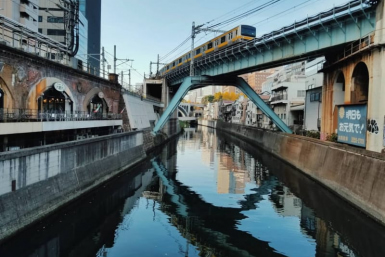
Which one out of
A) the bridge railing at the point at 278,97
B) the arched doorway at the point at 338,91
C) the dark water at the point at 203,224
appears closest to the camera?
the dark water at the point at 203,224

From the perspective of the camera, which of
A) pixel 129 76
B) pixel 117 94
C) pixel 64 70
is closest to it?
pixel 64 70

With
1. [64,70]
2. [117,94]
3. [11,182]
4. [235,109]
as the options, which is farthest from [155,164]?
[235,109]

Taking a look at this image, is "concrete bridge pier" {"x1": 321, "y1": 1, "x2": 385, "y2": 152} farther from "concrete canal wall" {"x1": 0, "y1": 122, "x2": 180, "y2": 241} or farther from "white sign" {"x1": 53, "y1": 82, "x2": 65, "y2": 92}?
"white sign" {"x1": 53, "y1": 82, "x2": 65, "y2": 92}

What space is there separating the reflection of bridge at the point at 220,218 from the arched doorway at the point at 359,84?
33.1 ft

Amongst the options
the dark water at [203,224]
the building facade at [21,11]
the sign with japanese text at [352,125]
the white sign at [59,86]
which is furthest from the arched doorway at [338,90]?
the building facade at [21,11]

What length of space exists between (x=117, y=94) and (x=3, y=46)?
23434 millimetres

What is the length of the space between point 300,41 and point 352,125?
10956 millimetres

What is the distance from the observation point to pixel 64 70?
93.1 ft

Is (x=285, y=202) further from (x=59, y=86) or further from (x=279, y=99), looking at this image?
(x=279, y=99)

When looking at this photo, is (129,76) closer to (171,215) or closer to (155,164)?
(155,164)

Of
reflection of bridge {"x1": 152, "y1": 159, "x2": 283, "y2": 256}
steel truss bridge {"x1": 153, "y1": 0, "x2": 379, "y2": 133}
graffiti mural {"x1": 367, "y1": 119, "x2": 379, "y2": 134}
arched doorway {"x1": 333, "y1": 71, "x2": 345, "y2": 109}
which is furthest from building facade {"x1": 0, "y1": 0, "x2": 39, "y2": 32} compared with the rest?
graffiti mural {"x1": 367, "y1": 119, "x2": 379, "y2": 134}

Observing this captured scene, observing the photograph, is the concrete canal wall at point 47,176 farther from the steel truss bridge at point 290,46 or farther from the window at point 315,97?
the window at point 315,97

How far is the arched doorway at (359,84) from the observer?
85.8 ft

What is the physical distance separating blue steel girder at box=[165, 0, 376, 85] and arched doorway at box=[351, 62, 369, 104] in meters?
2.70
